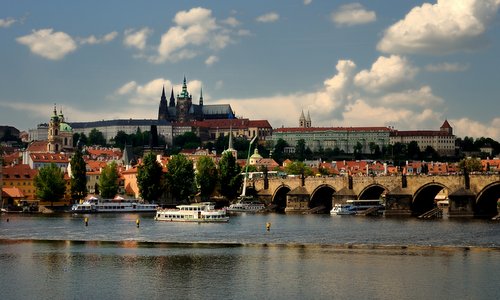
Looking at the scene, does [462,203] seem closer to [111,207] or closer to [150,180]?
[150,180]

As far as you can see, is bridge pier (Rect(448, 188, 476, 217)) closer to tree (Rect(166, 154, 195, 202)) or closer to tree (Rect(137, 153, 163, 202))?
tree (Rect(166, 154, 195, 202))

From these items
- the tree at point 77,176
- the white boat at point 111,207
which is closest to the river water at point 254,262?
the white boat at point 111,207

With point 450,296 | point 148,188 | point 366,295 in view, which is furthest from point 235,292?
point 148,188

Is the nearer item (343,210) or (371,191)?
(343,210)

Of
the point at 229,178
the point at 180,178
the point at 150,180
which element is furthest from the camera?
the point at 229,178

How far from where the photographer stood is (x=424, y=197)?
281 ft

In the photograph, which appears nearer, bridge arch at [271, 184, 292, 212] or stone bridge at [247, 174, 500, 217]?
stone bridge at [247, 174, 500, 217]

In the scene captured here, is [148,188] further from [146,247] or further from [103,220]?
[146,247]

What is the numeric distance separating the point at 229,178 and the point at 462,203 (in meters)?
36.4

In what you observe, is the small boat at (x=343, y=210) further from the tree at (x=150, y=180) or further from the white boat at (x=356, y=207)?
the tree at (x=150, y=180)

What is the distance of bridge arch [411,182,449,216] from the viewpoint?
82519 millimetres

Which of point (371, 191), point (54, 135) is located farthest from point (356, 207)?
point (54, 135)

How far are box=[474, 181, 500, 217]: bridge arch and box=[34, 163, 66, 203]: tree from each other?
157 feet

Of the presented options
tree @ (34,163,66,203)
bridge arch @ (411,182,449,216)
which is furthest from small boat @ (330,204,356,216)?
tree @ (34,163,66,203)
